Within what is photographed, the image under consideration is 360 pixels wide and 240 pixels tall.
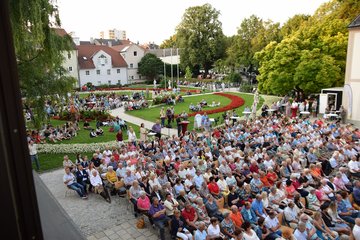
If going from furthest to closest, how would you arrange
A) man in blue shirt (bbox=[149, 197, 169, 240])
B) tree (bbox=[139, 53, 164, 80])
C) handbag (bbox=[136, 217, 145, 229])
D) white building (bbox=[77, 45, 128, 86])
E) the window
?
tree (bbox=[139, 53, 164, 80])
the window
white building (bbox=[77, 45, 128, 86])
handbag (bbox=[136, 217, 145, 229])
man in blue shirt (bbox=[149, 197, 169, 240])

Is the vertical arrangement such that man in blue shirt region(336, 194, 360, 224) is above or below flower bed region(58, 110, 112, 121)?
below

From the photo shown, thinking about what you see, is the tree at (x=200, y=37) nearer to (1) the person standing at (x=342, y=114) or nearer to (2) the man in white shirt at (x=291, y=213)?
(1) the person standing at (x=342, y=114)

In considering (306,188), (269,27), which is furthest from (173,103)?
(269,27)

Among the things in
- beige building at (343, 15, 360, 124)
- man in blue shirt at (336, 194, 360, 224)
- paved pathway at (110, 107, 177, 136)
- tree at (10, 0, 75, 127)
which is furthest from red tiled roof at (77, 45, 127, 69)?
man in blue shirt at (336, 194, 360, 224)

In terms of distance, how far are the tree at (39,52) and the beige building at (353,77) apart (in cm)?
2031

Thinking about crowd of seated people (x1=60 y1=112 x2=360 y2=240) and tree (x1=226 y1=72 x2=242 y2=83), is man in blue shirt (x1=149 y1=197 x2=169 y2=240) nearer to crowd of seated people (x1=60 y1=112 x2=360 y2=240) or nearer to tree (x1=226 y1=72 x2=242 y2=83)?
crowd of seated people (x1=60 y1=112 x2=360 y2=240)

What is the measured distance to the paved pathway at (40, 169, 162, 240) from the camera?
27.9ft

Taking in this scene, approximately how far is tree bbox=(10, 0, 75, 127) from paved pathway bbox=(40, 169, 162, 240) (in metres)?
4.13

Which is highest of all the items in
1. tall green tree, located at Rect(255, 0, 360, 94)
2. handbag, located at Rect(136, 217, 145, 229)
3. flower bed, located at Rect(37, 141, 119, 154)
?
tall green tree, located at Rect(255, 0, 360, 94)

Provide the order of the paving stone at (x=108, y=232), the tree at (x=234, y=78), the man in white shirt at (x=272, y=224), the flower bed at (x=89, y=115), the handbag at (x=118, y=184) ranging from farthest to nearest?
1. the tree at (x=234, y=78)
2. the flower bed at (x=89, y=115)
3. the handbag at (x=118, y=184)
4. the paving stone at (x=108, y=232)
5. the man in white shirt at (x=272, y=224)

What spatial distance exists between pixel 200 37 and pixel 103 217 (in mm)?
55609

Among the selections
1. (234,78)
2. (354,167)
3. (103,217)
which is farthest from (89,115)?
(234,78)

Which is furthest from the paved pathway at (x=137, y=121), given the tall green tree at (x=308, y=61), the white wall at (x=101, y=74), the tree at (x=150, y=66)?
the tree at (x=150, y=66)

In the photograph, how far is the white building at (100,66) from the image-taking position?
181ft
